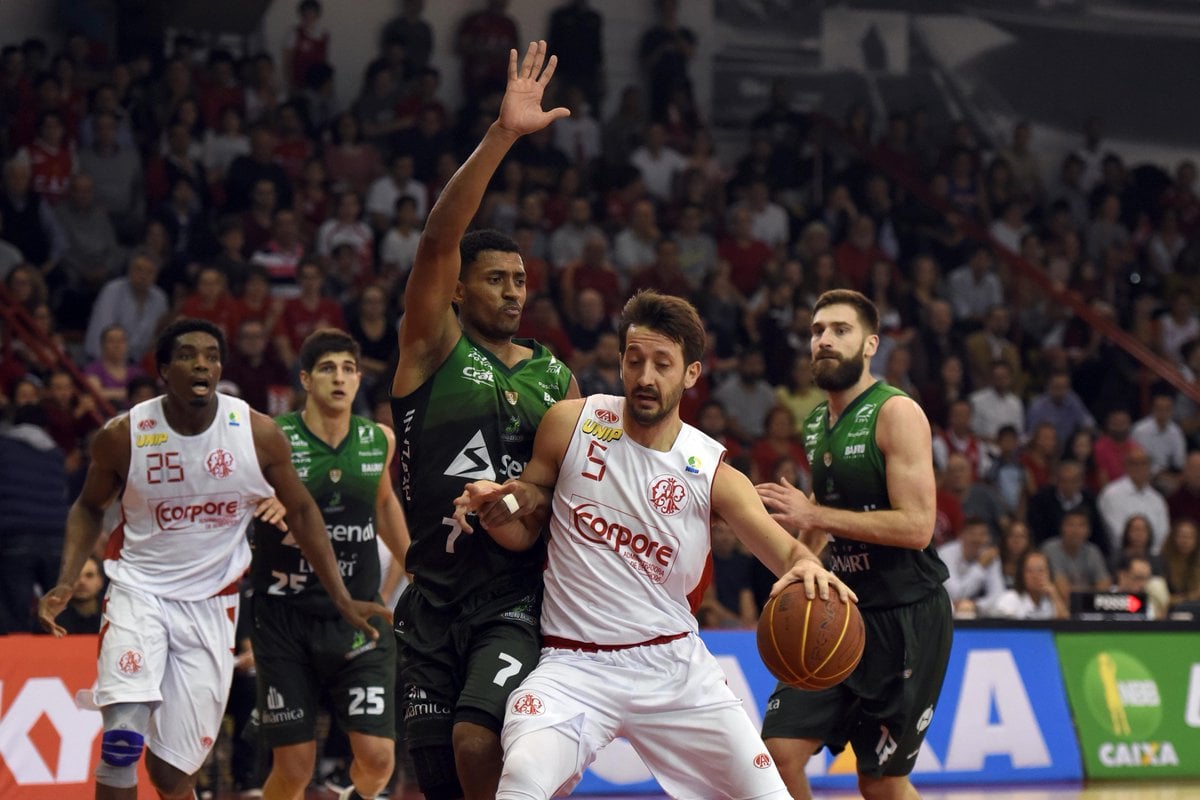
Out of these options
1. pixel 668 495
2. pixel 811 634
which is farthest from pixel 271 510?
pixel 811 634

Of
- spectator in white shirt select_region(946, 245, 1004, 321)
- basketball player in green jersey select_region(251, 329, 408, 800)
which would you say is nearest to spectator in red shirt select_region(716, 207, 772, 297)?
spectator in white shirt select_region(946, 245, 1004, 321)

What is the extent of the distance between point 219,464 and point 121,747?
1345mm

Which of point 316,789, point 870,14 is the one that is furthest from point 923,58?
point 316,789

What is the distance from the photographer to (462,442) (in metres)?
5.86

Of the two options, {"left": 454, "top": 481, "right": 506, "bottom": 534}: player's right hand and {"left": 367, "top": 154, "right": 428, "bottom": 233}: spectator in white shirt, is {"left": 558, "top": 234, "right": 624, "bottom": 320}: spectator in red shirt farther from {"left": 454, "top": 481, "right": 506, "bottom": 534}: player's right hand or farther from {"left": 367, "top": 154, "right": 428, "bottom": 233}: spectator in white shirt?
{"left": 454, "top": 481, "right": 506, "bottom": 534}: player's right hand

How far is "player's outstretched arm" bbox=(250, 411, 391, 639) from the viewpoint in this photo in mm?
7910

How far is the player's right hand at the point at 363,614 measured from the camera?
8.02 m

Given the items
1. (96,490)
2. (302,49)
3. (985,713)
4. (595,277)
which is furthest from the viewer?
(302,49)

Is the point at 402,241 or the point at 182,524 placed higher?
the point at 402,241

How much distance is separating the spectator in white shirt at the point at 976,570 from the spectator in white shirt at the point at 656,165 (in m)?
6.52

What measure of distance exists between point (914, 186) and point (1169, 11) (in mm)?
6404

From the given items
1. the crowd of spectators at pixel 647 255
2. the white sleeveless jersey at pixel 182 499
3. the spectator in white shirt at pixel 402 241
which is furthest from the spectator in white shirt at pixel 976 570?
the white sleeveless jersey at pixel 182 499

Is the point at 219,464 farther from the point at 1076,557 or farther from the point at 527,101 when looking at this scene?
the point at 1076,557

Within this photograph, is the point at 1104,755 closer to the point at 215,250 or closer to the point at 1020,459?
the point at 1020,459
